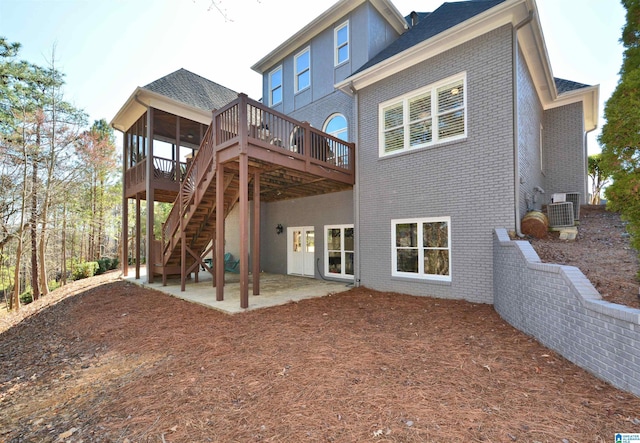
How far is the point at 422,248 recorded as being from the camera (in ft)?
23.4

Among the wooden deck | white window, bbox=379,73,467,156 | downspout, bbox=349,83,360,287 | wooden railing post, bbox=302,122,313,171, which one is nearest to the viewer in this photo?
the wooden deck

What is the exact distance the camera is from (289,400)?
2.84 meters

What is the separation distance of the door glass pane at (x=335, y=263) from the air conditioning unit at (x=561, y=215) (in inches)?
229

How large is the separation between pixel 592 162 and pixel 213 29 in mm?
17700

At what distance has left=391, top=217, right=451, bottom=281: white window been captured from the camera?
676 cm

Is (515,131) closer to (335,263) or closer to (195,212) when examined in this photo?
(335,263)

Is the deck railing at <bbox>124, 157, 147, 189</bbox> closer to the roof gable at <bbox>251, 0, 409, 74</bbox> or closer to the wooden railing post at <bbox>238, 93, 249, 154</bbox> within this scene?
the roof gable at <bbox>251, 0, 409, 74</bbox>

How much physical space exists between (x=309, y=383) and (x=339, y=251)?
685 cm

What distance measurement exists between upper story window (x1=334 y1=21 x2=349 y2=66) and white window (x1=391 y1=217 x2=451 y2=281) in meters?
6.04

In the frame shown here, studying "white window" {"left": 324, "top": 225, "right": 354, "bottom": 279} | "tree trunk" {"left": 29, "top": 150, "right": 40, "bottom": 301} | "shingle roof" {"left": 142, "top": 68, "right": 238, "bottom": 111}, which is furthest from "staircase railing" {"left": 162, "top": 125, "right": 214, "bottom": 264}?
"tree trunk" {"left": 29, "top": 150, "right": 40, "bottom": 301}

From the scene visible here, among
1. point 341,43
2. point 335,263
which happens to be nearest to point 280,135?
point 335,263

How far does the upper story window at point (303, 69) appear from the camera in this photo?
10789mm
